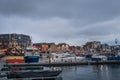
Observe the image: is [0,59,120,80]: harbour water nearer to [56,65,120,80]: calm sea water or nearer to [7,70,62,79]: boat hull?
[56,65,120,80]: calm sea water

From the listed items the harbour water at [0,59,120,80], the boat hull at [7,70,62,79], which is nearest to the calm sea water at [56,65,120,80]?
the harbour water at [0,59,120,80]

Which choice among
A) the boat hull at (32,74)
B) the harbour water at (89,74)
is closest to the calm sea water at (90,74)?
the harbour water at (89,74)

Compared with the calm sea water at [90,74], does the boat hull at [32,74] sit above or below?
above

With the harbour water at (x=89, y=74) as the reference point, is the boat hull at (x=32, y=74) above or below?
above

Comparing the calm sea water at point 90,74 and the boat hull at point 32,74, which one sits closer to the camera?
the boat hull at point 32,74

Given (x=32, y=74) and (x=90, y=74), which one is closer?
(x=32, y=74)

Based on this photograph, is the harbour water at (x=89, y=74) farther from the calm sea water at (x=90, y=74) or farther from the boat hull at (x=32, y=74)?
the boat hull at (x=32, y=74)

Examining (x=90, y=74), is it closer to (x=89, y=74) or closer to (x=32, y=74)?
(x=89, y=74)

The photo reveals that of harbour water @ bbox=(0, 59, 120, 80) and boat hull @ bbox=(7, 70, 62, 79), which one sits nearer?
boat hull @ bbox=(7, 70, 62, 79)

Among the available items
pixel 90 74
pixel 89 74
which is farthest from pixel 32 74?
pixel 90 74

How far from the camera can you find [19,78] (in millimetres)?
40875

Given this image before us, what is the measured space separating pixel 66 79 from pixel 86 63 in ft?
111

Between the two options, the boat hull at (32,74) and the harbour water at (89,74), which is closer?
the boat hull at (32,74)

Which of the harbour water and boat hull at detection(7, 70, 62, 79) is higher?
boat hull at detection(7, 70, 62, 79)
